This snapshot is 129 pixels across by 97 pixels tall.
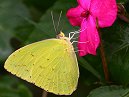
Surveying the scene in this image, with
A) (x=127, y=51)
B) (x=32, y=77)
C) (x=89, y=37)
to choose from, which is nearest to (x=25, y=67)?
(x=32, y=77)

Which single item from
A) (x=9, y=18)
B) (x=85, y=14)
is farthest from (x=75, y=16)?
(x=9, y=18)

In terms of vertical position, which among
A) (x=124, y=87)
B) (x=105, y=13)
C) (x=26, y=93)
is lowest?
(x=26, y=93)

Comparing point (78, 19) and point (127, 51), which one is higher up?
point (78, 19)

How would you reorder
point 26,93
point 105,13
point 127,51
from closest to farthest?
point 105,13, point 127,51, point 26,93

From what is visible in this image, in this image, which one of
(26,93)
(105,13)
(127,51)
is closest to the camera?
(105,13)

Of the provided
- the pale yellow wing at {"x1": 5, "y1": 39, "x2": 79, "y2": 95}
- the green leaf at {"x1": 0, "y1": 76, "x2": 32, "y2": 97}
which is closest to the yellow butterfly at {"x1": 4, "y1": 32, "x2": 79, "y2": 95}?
the pale yellow wing at {"x1": 5, "y1": 39, "x2": 79, "y2": 95}

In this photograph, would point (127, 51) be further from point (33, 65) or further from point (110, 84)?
point (33, 65)

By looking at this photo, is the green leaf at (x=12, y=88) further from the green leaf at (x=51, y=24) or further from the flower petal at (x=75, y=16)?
the flower petal at (x=75, y=16)

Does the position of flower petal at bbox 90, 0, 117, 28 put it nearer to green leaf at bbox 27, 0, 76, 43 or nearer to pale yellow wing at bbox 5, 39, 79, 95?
pale yellow wing at bbox 5, 39, 79, 95
